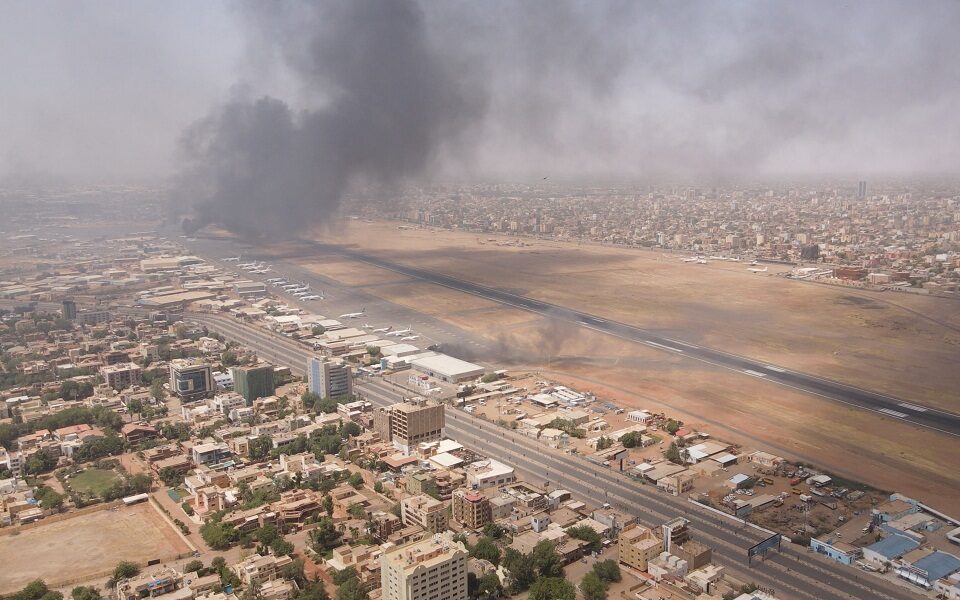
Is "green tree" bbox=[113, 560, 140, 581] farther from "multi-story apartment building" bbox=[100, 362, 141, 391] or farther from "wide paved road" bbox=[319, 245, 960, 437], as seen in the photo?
"wide paved road" bbox=[319, 245, 960, 437]

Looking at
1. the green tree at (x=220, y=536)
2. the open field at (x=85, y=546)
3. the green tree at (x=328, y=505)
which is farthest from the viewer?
the green tree at (x=328, y=505)

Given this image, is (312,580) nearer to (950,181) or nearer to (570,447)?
(570,447)

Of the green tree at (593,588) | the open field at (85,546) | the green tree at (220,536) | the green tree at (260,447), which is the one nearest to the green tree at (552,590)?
the green tree at (593,588)

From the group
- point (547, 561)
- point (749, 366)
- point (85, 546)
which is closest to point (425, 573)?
point (547, 561)

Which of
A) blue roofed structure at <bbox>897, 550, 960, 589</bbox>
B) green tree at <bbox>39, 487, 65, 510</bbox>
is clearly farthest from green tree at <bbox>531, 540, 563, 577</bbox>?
green tree at <bbox>39, 487, 65, 510</bbox>

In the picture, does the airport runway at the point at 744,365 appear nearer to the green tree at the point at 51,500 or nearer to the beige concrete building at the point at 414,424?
the beige concrete building at the point at 414,424

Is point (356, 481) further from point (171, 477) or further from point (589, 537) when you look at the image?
point (589, 537)
